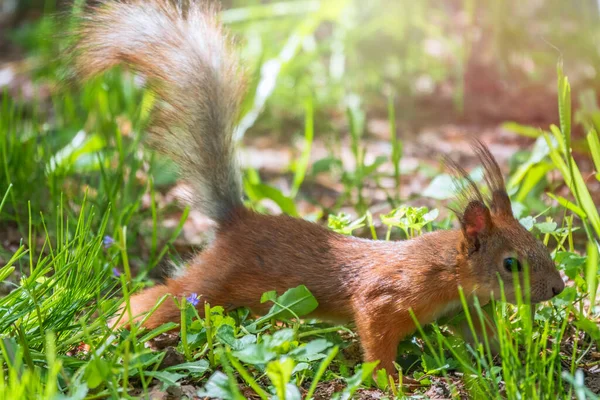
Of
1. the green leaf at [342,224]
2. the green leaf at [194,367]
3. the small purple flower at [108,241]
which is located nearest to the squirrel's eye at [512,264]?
the green leaf at [342,224]

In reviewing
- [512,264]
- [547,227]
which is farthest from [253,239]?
[547,227]

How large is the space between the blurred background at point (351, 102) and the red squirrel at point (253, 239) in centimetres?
64

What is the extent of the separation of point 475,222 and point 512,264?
0.19m

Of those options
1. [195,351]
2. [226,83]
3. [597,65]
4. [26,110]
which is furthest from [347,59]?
[195,351]

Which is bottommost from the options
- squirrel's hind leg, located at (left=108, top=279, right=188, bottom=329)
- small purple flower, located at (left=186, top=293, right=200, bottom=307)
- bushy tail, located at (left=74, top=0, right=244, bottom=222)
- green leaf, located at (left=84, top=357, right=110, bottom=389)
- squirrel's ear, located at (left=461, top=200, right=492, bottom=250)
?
squirrel's hind leg, located at (left=108, top=279, right=188, bottom=329)

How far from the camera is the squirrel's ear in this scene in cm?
264

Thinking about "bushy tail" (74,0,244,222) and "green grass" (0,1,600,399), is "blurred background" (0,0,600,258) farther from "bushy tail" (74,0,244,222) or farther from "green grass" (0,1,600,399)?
"bushy tail" (74,0,244,222)

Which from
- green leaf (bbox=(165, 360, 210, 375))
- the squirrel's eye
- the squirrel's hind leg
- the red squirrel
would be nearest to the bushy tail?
the red squirrel

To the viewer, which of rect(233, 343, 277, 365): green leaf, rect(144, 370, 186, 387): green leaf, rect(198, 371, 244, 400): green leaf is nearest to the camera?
rect(198, 371, 244, 400): green leaf

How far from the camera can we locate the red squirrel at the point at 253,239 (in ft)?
8.74

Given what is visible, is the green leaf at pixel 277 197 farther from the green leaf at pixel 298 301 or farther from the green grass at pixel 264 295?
the green leaf at pixel 298 301

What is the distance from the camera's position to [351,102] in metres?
5.60

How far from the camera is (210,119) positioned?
10.3 ft

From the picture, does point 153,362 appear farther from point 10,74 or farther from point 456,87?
point 10,74
